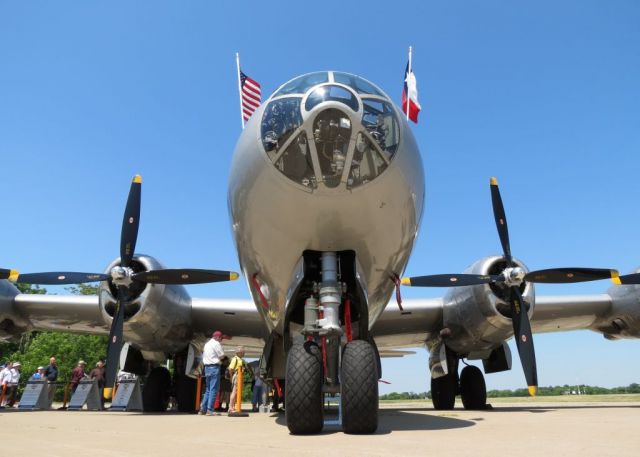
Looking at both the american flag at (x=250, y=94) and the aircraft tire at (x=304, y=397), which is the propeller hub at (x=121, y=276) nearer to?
the american flag at (x=250, y=94)

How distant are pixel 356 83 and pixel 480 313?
24.2 feet

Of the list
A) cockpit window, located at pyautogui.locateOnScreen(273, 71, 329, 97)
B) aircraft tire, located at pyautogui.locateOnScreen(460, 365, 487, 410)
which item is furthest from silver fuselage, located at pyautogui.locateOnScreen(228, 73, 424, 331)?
aircraft tire, located at pyautogui.locateOnScreen(460, 365, 487, 410)

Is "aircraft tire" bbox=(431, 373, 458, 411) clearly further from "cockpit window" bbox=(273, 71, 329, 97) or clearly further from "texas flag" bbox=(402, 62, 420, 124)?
"cockpit window" bbox=(273, 71, 329, 97)

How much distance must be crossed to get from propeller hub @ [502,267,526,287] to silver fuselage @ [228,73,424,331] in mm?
4386

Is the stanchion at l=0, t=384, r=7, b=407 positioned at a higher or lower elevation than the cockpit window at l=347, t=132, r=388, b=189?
lower

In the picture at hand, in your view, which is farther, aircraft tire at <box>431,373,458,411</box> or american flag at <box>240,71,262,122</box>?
american flag at <box>240,71,262,122</box>

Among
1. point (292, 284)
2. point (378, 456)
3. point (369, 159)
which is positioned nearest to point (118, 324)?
point (292, 284)

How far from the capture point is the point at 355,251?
6.44 meters

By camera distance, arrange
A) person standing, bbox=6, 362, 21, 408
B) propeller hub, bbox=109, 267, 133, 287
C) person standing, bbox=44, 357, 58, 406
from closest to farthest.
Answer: propeller hub, bbox=109, 267, 133, 287
person standing, bbox=44, 357, 58, 406
person standing, bbox=6, 362, 21, 408

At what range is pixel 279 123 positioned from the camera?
18.7 feet

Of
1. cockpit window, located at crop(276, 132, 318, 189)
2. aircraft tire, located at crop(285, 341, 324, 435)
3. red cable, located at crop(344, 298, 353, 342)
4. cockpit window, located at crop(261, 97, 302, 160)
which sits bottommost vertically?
aircraft tire, located at crop(285, 341, 324, 435)

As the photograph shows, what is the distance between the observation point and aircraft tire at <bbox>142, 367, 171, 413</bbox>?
12734mm

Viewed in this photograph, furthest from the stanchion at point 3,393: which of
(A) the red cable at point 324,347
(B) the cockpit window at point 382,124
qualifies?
(B) the cockpit window at point 382,124

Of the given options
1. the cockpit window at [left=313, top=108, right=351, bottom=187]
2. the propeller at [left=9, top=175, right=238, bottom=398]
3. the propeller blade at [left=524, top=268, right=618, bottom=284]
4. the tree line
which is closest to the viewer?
the cockpit window at [left=313, top=108, right=351, bottom=187]
